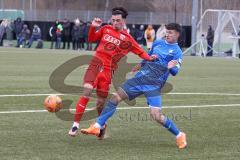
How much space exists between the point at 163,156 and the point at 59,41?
1609 inches

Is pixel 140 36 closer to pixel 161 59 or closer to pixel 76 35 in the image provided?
pixel 76 35

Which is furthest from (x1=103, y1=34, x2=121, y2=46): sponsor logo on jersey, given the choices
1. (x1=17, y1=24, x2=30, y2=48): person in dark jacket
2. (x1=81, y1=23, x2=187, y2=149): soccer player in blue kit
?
(x1=17, y1=24, x2=30, y2=48): person in dark jacket

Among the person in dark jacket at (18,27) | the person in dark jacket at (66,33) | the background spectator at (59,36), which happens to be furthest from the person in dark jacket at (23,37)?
the person in dark jacket at (66,33)

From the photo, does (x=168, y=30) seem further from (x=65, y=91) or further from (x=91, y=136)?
(x=65, y=91)

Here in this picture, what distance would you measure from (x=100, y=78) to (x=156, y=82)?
1.02 meters

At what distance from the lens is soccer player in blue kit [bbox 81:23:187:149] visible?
10.6m

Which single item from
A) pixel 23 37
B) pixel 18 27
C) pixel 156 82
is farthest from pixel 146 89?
pixel 18 27

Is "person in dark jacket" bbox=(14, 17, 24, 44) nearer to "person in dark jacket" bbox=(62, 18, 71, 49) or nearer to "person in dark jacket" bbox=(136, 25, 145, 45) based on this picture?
"person in dark jacket" bbox=(62, 18, 71, 49)

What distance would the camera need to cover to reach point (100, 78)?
37.2 ft

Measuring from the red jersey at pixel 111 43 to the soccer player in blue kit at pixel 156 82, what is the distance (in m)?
0.52

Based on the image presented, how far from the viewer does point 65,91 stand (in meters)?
18.8

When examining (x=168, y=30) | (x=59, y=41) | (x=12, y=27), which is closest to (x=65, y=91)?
(x=168, y=30)

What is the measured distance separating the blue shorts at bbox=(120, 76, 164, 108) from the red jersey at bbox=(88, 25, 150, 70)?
2.06ft

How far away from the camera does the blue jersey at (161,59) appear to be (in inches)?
424
